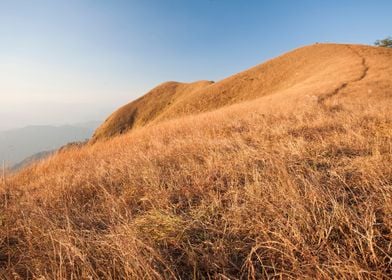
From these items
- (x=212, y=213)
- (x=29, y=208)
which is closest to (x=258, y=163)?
(x=212, y=213)

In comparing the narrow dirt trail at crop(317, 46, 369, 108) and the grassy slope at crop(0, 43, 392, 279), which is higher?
the narrow dirt trail at crop(317, 46, 369, 108)

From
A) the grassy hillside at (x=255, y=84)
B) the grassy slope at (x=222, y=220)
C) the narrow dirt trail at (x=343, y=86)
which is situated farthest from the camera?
the grassy hillside at (x=255, y=84)

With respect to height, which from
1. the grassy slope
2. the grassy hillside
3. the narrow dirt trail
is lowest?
the grassy slope

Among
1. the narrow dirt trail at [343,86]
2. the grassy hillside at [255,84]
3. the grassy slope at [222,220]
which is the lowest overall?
the grassy slope at [222,220]

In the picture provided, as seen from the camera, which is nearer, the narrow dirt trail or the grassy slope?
the grassy slope

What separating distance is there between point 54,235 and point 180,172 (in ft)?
6.37

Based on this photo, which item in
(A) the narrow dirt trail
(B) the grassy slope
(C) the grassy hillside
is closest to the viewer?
(B) the grassy slope

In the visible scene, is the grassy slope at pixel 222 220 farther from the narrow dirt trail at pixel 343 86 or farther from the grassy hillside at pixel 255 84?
the grassy hillside at pixel 255 84

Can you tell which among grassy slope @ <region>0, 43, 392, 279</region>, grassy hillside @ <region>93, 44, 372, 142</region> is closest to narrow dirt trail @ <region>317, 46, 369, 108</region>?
grassy hillside @ <region>93, 44, 372, 142</region>

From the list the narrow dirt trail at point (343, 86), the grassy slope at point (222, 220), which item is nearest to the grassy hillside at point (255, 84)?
the narrow dirt trail at point (343, 86)

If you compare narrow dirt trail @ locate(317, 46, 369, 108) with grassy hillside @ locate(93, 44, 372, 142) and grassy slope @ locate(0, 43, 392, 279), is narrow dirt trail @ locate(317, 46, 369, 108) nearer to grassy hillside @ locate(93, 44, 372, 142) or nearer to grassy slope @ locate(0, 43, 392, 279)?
grassy hillside @ locate(93, 44, 372, 142)

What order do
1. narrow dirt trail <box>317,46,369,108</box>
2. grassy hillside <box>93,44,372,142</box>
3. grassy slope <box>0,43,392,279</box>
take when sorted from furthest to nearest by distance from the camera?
1. grassy hillside <box>93,44,372,142</box>
2. narrow dirt trail <box>317,46,369,108</box>
3. grassy slope <box>0,43,392,279</box>

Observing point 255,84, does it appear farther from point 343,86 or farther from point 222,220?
point 222,220

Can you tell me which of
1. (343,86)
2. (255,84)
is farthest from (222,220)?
(255,84)
